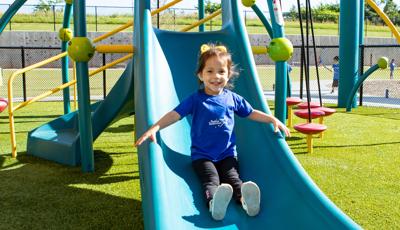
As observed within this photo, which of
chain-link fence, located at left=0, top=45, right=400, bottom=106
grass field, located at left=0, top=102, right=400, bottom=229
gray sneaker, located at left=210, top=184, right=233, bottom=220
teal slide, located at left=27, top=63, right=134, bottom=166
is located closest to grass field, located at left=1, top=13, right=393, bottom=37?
chain-link fence, located at left=0, top=45, right=400, bottom=106

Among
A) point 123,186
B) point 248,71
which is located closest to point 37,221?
point 123,186

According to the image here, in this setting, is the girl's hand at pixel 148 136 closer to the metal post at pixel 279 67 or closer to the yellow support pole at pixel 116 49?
the yellow support pole at pixel 116 49

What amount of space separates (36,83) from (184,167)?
15752 millimetres

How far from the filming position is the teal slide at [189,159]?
296 centimetres

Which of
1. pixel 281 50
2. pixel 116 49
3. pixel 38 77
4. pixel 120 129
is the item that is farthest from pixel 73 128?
pixel 38 77

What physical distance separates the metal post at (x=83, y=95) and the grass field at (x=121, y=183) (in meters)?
0.31

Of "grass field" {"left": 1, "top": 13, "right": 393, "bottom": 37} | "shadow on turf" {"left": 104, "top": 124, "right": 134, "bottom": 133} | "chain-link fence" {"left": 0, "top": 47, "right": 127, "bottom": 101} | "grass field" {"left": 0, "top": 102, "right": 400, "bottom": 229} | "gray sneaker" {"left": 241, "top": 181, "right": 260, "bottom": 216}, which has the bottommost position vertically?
"grass field" {"left": 0, "top": 102, "right": 400, "bottom": 229}

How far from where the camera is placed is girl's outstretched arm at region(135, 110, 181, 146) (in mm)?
3078

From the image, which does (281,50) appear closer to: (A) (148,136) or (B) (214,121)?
(B) (214,121)

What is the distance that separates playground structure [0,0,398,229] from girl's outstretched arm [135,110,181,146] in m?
0.10

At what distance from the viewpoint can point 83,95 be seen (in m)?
5.05

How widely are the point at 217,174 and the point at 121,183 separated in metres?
1.84

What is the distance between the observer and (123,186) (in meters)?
4.81

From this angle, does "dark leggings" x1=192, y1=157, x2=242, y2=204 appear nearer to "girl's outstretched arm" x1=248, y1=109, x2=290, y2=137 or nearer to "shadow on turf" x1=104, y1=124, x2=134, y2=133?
"girl's outstretched arm" x1=248, y1=109, x2=290, y2=137
